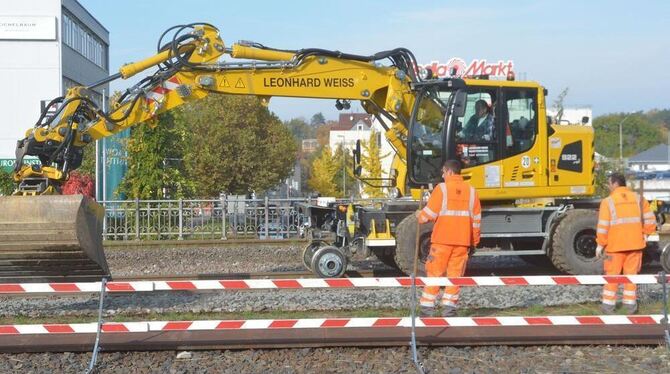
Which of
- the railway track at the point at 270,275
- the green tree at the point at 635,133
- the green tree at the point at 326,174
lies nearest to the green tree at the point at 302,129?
the green tree at the point at 635,133

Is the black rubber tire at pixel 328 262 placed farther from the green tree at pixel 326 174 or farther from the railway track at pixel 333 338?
the green tree at pixel 326 174

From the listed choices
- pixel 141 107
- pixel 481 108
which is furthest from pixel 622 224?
pixel 141 107

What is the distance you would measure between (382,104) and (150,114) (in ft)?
11.9

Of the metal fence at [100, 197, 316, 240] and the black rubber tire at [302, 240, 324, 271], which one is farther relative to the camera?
the metal fence at [100, 197, 316, 240]

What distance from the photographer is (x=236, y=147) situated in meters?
40.1

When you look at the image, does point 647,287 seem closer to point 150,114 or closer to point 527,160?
point 527,160

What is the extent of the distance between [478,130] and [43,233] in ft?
21.3

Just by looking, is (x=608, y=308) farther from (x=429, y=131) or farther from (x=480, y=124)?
(x=429, y=131)

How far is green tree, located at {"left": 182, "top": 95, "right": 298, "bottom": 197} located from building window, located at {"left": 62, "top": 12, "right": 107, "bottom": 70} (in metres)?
9.32

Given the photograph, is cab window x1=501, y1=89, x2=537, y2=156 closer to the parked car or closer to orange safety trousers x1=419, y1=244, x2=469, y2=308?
orange safety trousers x1=419, y1=244, x2=469, y2=308

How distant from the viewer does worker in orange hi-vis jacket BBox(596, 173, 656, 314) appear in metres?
8.90

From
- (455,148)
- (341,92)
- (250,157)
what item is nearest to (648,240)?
(455,148)

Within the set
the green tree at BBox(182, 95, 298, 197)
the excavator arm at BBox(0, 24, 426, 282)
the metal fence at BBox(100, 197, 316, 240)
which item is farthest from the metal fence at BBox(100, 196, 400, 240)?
the green tree at BBox(182, 95, 298, 197)

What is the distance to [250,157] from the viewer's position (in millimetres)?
40312
